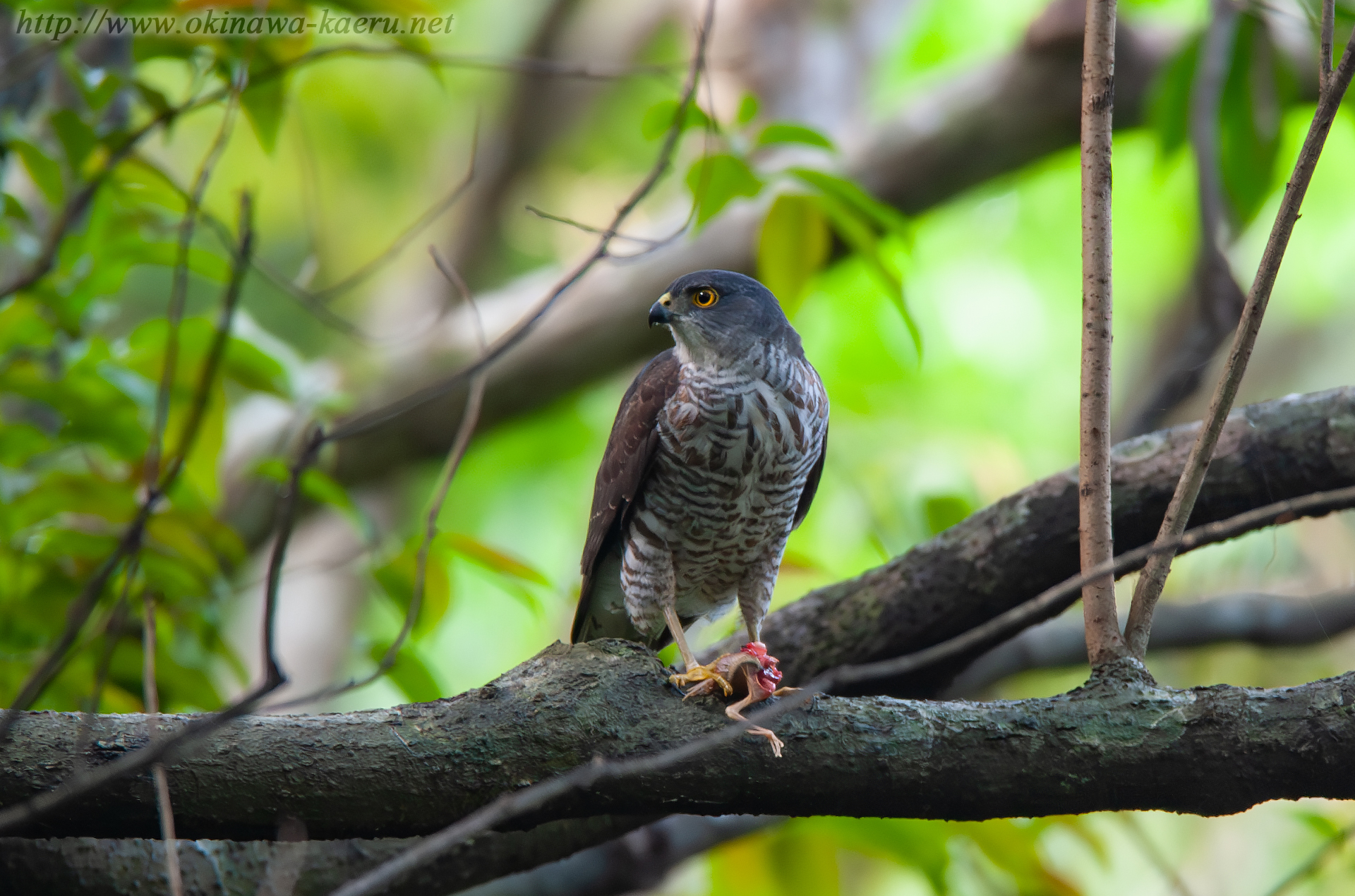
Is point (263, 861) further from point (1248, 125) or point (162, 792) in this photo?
point (1248, 125)

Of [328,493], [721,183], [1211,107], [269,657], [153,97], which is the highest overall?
[1211,107]

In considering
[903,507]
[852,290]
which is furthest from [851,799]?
[852,290]

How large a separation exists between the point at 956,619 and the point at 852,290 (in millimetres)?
5023

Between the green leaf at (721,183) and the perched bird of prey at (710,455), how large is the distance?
0.52m

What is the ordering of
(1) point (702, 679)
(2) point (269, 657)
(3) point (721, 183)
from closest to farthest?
1. (2) point (269, 657)
2. (1) point (702, 679)
3. (3) point (721, 183)

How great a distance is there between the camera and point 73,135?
106 inches

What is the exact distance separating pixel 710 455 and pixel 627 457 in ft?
0.94

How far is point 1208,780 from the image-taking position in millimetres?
2092

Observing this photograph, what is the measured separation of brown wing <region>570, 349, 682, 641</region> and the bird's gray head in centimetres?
14

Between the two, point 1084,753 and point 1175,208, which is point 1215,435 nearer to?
point 1084,753

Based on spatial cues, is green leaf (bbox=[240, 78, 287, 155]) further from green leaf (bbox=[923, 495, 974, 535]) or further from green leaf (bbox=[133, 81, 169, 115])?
green leaf (bbox=[923, 495, 974, 535])

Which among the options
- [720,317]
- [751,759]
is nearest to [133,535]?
[751,759]

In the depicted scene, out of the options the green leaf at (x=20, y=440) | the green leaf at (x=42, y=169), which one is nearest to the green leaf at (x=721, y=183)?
the green leaf at (x=42, y=169)

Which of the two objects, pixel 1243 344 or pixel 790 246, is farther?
pixel 790 246
